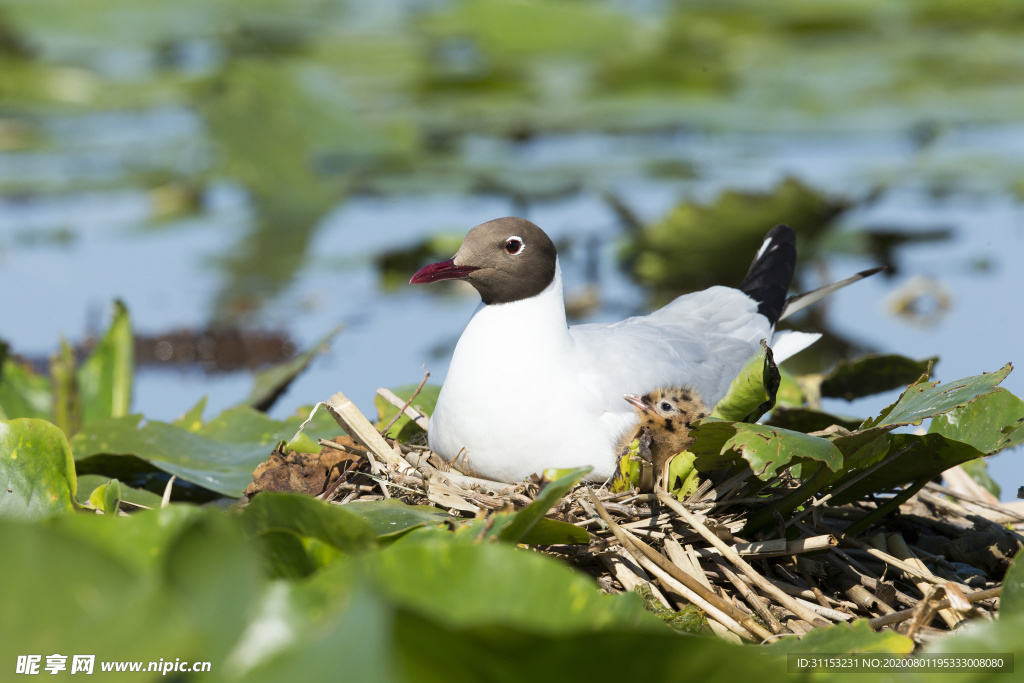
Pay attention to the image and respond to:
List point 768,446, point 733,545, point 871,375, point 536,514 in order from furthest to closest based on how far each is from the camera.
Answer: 1. point 871,375
2. point 733,545
3. point 768,446
4. point 536,514

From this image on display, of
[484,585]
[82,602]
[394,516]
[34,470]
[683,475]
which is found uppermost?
[82,602]

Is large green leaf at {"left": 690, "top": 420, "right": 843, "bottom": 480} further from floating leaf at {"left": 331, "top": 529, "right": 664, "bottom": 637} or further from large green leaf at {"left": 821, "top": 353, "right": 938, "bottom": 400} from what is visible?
large green leaf at {"left": 821, "top": 353, "right": 938, "bottom": 400}

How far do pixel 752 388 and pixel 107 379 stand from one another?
259 centimetres

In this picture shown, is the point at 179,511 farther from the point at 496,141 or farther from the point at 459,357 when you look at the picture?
the point at 496,141

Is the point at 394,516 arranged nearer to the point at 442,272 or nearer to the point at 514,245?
the point at 442,272

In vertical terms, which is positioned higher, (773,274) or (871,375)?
(773,274)

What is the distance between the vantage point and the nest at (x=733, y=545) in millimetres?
2027

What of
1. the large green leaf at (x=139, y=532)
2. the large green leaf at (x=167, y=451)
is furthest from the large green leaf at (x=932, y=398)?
the large green leaf at (x=167, y=451)

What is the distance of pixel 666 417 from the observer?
8.13 feet

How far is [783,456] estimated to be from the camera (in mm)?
1915

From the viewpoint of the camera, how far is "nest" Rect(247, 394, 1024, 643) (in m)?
2.03

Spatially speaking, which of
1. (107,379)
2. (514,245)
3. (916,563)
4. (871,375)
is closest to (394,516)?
(514,245)

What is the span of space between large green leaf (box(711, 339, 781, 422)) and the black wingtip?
147 centimetres

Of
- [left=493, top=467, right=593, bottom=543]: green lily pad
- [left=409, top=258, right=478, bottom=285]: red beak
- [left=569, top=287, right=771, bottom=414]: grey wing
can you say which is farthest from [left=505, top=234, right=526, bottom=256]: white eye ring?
[left=493, top=467, right=593, bottom=543]: green lily pad
